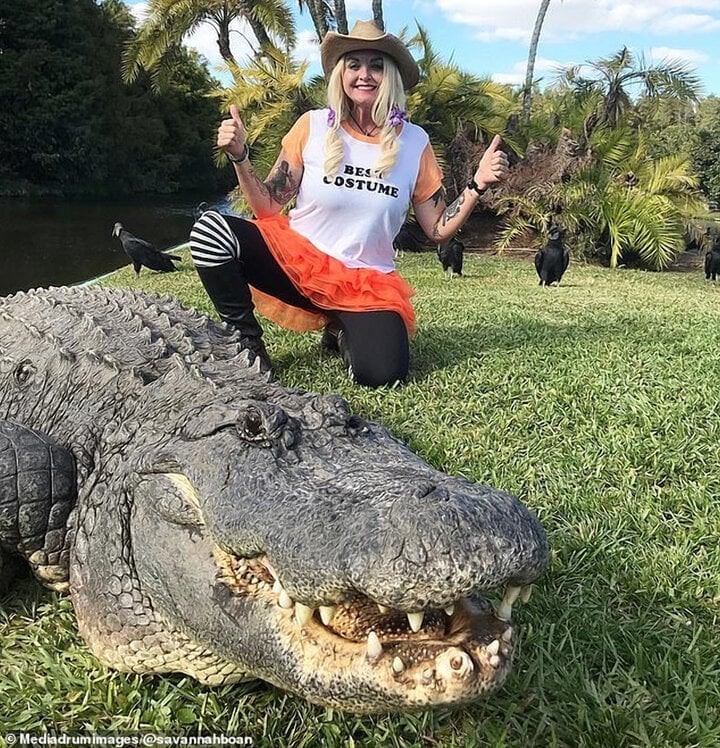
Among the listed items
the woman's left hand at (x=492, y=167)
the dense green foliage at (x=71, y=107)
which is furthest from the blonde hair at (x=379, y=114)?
the dense green foliage at (x=71, y=107)

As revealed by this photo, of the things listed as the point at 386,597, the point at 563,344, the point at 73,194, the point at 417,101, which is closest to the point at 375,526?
the point at 386,597

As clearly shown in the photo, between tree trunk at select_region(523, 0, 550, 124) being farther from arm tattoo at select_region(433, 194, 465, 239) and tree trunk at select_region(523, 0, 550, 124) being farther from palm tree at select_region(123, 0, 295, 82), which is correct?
arm tattoo at select_region(433, 194, 465, 239)

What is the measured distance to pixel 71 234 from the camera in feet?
56.9

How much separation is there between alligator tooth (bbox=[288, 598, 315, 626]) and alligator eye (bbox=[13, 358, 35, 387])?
66.0 inches

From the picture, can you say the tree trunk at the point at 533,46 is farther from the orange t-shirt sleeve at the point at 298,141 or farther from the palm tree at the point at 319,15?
the orange t-shirt sleeve at the point at 298,141

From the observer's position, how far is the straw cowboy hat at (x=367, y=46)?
11.8 feet

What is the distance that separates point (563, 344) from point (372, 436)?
3.53m

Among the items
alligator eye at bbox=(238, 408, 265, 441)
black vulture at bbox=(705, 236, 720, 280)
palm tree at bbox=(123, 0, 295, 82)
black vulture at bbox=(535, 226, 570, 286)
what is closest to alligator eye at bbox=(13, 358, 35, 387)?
alligator eye at bbox=(238, 408, 265, 441)

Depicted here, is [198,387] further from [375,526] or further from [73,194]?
[73,194]

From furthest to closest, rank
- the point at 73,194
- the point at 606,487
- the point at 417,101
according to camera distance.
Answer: the point at 73,194, the point at 417,101, the point at 606,487

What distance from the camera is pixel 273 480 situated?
4.60ft

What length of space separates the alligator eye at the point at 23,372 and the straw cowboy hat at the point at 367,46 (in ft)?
7.58

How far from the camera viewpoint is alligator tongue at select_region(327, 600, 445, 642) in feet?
3.92

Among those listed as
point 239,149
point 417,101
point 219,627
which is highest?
point 417,101
